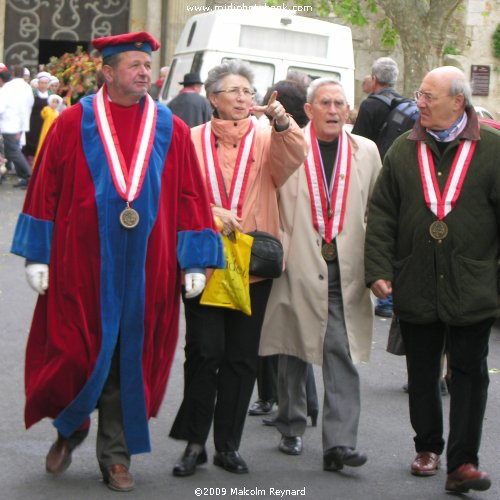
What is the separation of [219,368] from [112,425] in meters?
0.71

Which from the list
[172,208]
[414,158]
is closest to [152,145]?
[172,208]

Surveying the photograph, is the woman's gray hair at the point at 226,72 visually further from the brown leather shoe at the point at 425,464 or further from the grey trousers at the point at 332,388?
the brown leather shoe at the point at 425,464

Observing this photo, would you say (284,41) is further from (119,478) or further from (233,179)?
(119,478)

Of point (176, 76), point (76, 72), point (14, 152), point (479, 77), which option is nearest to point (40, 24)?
point (76, 72)

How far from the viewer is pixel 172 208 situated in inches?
247

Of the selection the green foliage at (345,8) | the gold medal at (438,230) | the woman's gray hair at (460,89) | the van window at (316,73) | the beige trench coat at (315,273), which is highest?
the green foliage at (345,8)

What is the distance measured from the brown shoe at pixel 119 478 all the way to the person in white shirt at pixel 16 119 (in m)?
15.4

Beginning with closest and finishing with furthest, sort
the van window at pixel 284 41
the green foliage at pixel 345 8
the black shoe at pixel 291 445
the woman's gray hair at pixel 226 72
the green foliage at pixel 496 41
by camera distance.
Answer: the woman's gray hair at pixel 226 72
the black shoe at pixel 291 445
the van window at pixel 284 41
the green foliage at pixel 345 8
the green foliage at pixel 496 41

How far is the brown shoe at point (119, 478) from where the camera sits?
614cm

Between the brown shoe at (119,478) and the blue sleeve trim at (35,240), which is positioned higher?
the blue sleeve trim at (35,240)

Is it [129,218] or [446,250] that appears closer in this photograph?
[129,218]

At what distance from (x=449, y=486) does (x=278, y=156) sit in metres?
1.78

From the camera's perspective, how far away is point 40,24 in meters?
27.9

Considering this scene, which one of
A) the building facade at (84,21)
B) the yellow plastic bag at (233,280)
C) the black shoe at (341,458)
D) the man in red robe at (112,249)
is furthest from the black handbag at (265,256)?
the building facade at (84,21)
